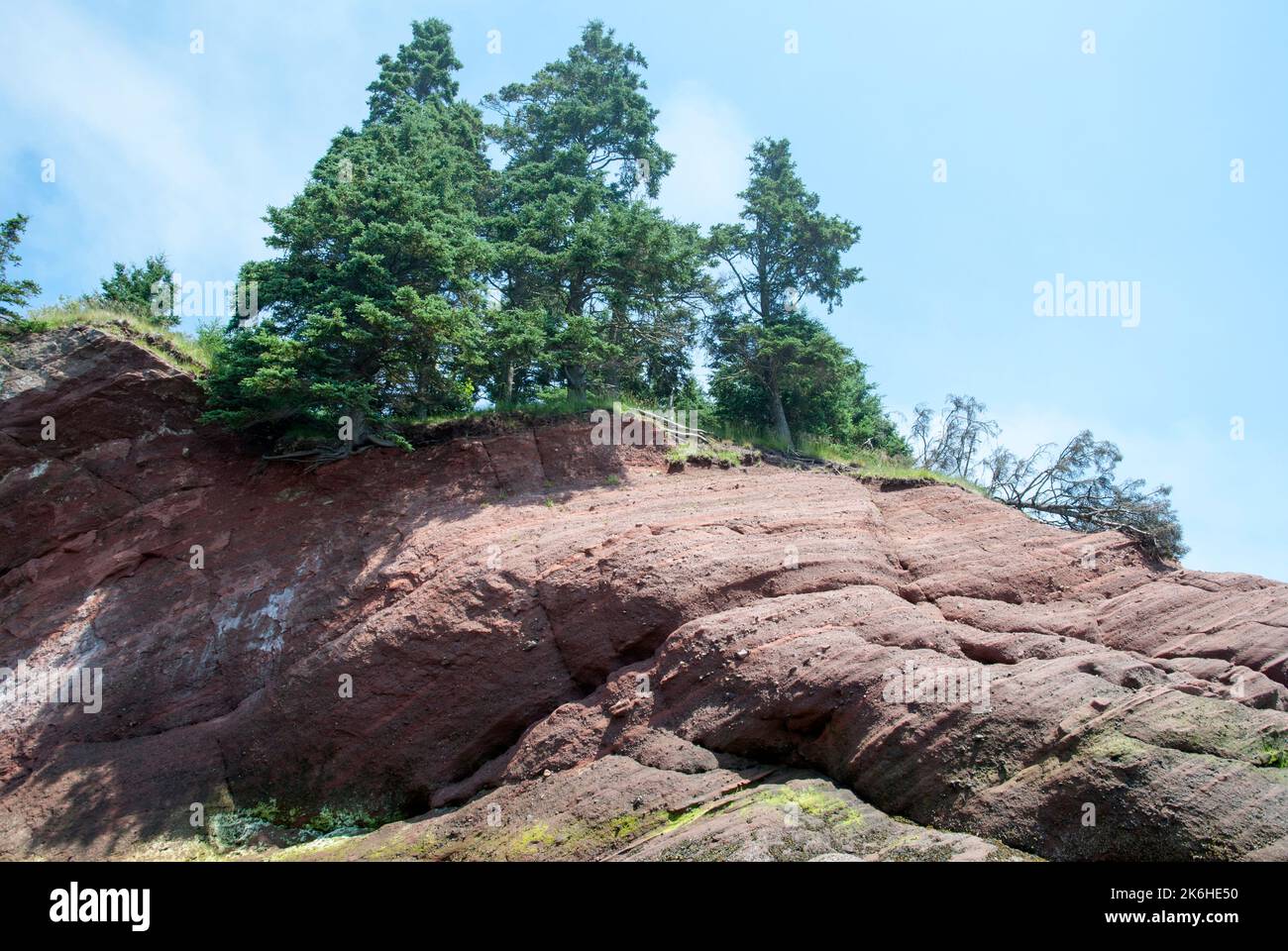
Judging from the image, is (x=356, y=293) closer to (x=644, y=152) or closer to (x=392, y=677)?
(x=392, y=677)

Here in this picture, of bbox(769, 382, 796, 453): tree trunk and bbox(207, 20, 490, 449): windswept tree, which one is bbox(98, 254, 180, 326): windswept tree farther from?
bbox(769, 382, 796, 453): tree trunk

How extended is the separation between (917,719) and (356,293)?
1332 cm

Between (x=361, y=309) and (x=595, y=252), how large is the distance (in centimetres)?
615

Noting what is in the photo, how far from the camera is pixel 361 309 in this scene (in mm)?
15375

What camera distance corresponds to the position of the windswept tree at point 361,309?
51.7 feet

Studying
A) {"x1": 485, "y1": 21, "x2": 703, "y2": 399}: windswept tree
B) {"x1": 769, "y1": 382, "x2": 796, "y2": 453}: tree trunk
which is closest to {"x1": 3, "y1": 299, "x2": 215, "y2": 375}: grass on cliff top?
{"x1": 485, "y1": 21, "x2": 703, "y2": 399}: windswept tree

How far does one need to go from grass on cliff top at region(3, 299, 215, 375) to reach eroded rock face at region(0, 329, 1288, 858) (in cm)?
32

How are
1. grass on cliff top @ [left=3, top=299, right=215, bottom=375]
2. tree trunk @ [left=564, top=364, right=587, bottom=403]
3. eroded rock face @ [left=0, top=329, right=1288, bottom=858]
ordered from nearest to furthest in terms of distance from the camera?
eroded rock face @ [left=0, top=329, right=1288, bottom=858]
grass on cliff top @ [left=3, top=299, right=215, bottom=375]
tree trunk @ [left=564, top=364, right=587, bottom=403]

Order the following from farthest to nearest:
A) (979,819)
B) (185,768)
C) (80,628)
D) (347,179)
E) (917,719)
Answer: (347,179) < (80,628) < (185,768) < (917,719) < (979,819)

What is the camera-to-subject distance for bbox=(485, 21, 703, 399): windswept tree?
1925 cm

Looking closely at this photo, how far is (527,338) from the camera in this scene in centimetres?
1700

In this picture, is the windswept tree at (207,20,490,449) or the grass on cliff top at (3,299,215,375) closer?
the windswept tree at (207,20,490,449)
